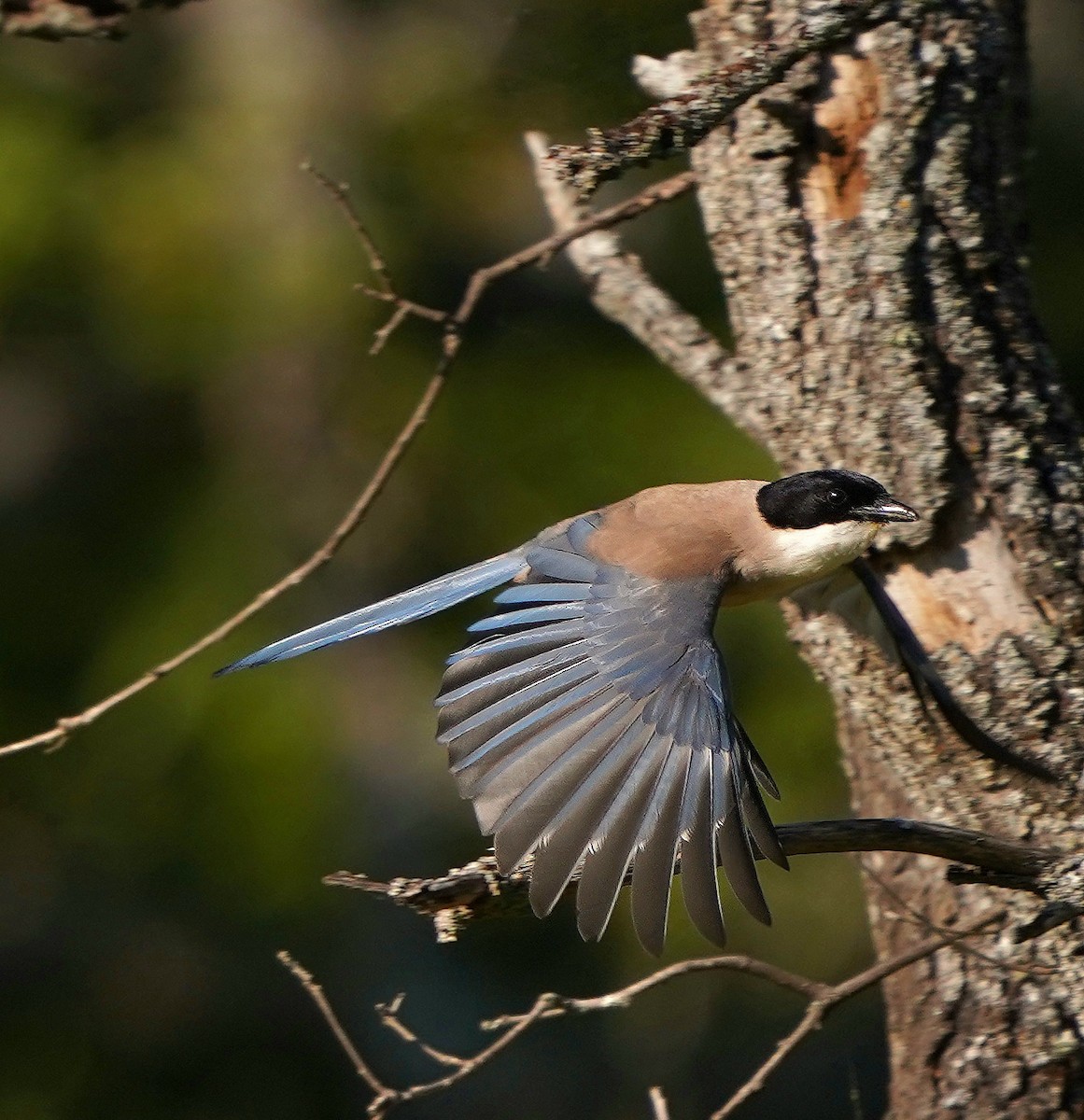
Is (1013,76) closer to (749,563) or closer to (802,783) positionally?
(749,563)

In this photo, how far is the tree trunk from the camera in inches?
87.8

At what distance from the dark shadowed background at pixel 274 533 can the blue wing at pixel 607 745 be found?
1.80 metres

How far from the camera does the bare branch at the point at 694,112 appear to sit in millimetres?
1787

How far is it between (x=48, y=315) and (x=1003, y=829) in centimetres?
331

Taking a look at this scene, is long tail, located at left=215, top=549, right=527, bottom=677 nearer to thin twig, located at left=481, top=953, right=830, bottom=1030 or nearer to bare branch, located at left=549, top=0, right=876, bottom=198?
thin twig, located at left=481, top=953, right=830, bottom=1030

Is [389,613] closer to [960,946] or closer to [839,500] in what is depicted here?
[839,500]

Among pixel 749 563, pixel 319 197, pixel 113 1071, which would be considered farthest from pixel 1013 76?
pixel 113 1071

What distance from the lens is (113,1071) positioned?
4.42m

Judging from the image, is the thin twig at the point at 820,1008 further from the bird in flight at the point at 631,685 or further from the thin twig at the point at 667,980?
the bird in flight at the point at 631,685

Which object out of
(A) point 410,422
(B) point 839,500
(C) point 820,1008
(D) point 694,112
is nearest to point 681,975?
(C) point 820,1008

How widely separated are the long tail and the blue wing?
4.4 inches

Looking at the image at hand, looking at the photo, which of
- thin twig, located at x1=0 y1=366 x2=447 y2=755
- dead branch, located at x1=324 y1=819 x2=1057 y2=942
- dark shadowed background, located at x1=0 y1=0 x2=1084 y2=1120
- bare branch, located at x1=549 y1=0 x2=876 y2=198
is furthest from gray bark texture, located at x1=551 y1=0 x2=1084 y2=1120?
dark shadowed background, located at x1=0 y1=0 x2=1084 y2=1120

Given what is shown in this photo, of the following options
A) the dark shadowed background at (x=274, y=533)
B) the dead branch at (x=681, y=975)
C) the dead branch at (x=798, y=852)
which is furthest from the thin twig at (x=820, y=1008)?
the dark shadowed background at (x=274, y=533)

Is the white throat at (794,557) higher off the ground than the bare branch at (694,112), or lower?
lower
